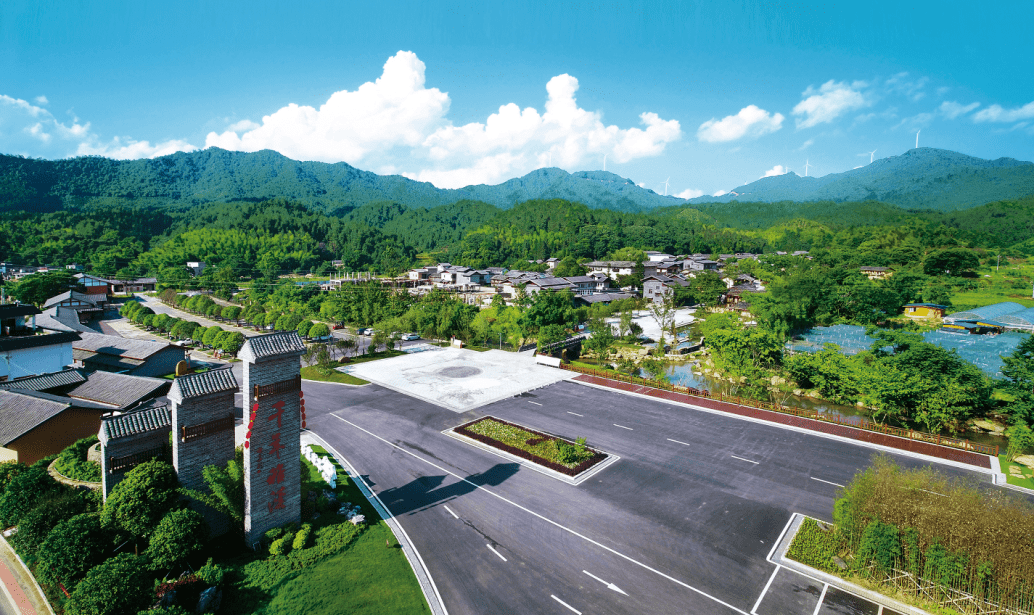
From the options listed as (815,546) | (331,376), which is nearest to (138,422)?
(331,376)

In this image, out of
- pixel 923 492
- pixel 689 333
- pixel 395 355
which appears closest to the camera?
pixel 923 492

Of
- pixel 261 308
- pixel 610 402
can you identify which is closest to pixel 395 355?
pixel 610 402

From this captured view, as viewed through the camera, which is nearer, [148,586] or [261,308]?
[148,586]

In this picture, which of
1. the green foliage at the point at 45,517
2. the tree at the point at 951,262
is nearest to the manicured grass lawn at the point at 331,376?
the green foliage at the point at 45,517

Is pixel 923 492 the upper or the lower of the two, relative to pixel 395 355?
upper

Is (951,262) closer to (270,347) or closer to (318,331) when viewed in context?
(318,331)

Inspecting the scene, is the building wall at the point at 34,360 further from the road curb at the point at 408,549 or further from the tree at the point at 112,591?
the tree at the point at 112,591

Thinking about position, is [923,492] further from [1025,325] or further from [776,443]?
[1025,325]
